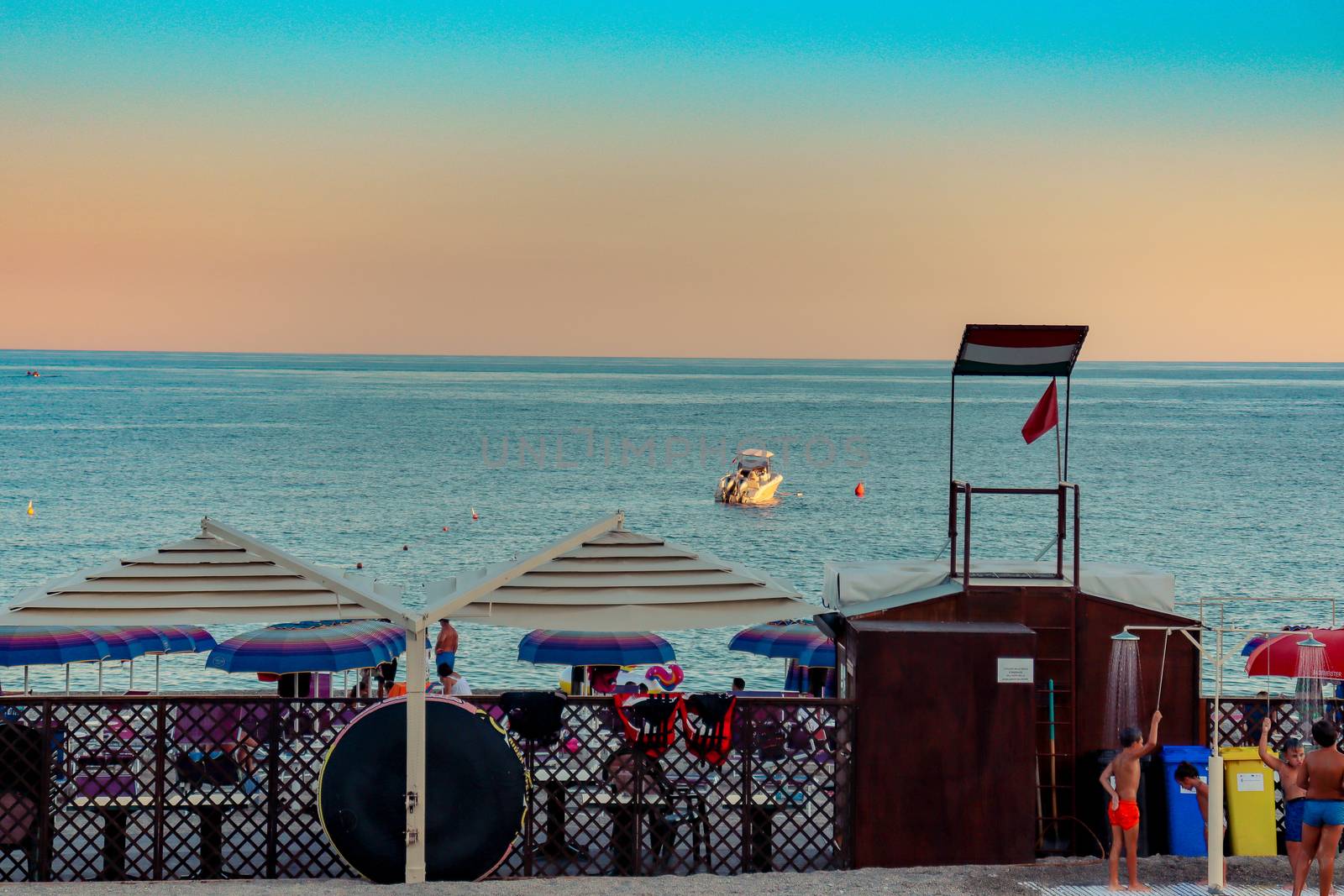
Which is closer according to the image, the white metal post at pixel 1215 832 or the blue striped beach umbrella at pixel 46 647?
the white metal post at pixel 1215 832

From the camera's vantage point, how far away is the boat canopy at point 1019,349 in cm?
1099

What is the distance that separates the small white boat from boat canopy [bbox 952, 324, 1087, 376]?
208ft

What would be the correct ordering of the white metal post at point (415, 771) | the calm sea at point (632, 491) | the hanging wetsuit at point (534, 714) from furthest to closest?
the calm sea at point (632, 491) → the hanging wetsuit at point (534, 714) → the white metal post at point (415, 771)

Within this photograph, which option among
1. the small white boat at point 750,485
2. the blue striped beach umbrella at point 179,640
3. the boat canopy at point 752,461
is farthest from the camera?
the boat canopy at point 752,461

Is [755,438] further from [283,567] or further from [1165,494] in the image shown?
[283,567]

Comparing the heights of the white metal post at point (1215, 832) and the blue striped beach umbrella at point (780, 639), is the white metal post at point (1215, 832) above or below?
below

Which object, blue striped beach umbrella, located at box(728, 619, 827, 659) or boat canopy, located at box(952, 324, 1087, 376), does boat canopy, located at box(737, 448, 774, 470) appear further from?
boat canopy, located at box(952, 324, 1087, 376)

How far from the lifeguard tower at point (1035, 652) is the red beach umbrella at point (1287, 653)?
5.25 feet

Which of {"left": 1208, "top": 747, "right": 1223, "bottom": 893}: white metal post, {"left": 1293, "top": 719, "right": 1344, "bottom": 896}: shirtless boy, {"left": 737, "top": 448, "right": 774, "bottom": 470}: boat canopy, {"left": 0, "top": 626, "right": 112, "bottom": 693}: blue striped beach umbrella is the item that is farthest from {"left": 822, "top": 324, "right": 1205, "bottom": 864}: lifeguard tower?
{"left": 737, "top": 448, "right": 774, "bottom": 470}: boat canopy

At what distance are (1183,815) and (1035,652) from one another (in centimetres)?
162

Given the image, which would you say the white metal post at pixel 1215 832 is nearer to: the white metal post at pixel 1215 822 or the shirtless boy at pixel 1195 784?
the white metal post at pixel 1215 822

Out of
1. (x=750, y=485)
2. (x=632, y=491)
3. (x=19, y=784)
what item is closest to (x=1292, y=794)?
(x=19, y=784)

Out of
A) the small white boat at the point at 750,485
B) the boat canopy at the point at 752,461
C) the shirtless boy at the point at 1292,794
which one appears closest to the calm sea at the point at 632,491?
the small white boat at the point at 750,485

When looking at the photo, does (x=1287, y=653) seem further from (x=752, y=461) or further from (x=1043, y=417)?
(x=752, y=461)
